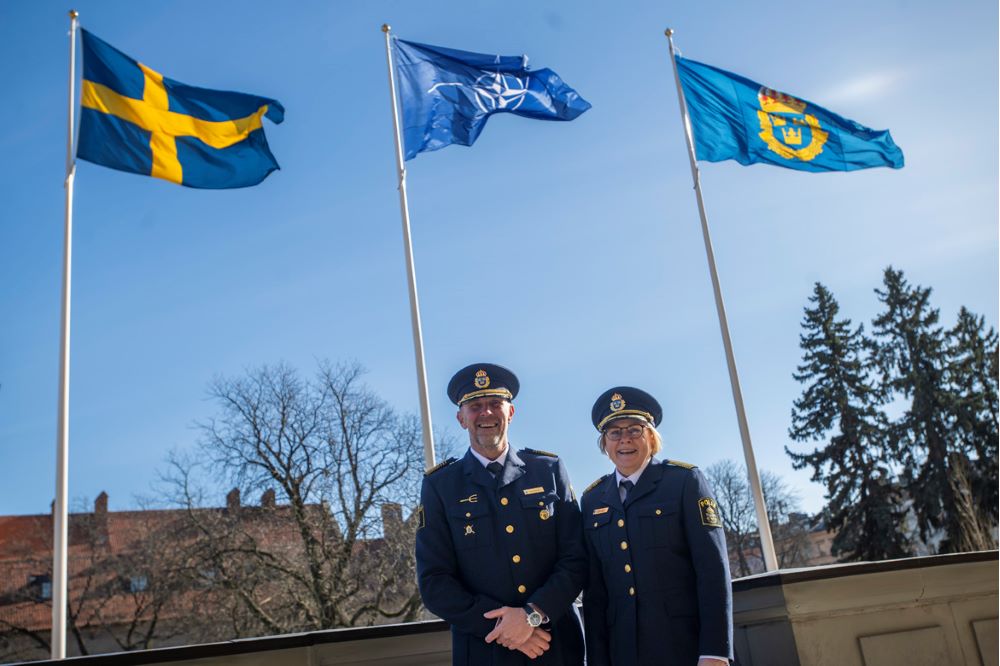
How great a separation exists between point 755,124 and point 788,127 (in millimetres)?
442

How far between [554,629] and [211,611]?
26.3 metres

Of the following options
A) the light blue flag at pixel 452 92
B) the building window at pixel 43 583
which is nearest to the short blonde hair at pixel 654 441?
the light blue flag at pixel 452 92

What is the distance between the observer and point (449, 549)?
4.04 metres

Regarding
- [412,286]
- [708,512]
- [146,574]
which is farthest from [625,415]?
[146,574]

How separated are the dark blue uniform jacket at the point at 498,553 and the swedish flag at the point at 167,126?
19.0 feet

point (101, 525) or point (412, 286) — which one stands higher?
point (101, 525)

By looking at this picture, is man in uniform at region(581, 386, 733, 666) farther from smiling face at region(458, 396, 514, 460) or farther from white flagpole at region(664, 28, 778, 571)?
white flagpole at region(664, 28, 778, 571)

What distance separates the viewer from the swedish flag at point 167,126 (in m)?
8.46

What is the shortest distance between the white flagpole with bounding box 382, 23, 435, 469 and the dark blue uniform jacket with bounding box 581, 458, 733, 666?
2.73 meters

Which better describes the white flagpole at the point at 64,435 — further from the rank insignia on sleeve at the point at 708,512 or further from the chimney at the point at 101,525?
the chimney at the point at 101,525

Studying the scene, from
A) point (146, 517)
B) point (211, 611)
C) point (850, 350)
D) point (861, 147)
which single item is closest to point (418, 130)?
point (861, 147)

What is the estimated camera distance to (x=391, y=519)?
26562 millimetres

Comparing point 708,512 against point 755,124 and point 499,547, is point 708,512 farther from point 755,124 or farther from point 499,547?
point 755,124

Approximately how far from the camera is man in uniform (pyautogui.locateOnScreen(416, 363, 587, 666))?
379 cm
